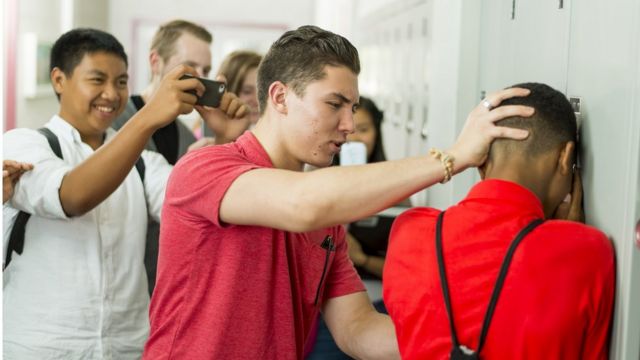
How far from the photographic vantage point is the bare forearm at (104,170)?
1.79 metres

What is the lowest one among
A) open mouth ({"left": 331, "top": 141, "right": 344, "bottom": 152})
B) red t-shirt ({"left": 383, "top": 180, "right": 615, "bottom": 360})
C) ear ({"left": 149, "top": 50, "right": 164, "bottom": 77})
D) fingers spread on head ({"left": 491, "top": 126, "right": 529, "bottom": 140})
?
red t-shirt ({"left": 383, "top": 180, "right": 615, "bottom": 360})

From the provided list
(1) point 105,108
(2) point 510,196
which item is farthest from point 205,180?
(1) point 105,108

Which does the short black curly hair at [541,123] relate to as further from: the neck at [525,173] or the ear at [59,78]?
the ear at [59,78]

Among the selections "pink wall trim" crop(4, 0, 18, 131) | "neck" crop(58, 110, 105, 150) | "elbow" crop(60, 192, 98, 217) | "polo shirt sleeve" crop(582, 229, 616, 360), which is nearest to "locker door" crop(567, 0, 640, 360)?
"polo shirt sleeve" crop(582, 229, 616, 360)

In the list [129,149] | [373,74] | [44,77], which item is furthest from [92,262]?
[373,74]

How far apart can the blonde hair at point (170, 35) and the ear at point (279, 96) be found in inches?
58.6

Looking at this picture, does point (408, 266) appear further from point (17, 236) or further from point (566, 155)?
point (17, 236)

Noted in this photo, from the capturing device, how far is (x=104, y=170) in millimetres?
1818

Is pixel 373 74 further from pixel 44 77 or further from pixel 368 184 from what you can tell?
pixel 368 184

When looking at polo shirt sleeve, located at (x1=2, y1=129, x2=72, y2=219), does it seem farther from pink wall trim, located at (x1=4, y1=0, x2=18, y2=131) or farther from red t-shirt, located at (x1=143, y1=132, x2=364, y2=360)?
pink wall trim, located at (x1=4, y1=0, x2=18, y2=131)

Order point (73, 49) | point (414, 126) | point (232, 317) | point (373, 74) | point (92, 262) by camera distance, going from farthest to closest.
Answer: point (373, 74) < point (414, 126) < point (73, 49) < point (92, 262) < point (232, 317)

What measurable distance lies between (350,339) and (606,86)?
78 centimetres

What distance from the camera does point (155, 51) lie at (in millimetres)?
3045

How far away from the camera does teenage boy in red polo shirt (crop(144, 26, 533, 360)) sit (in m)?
1.40
